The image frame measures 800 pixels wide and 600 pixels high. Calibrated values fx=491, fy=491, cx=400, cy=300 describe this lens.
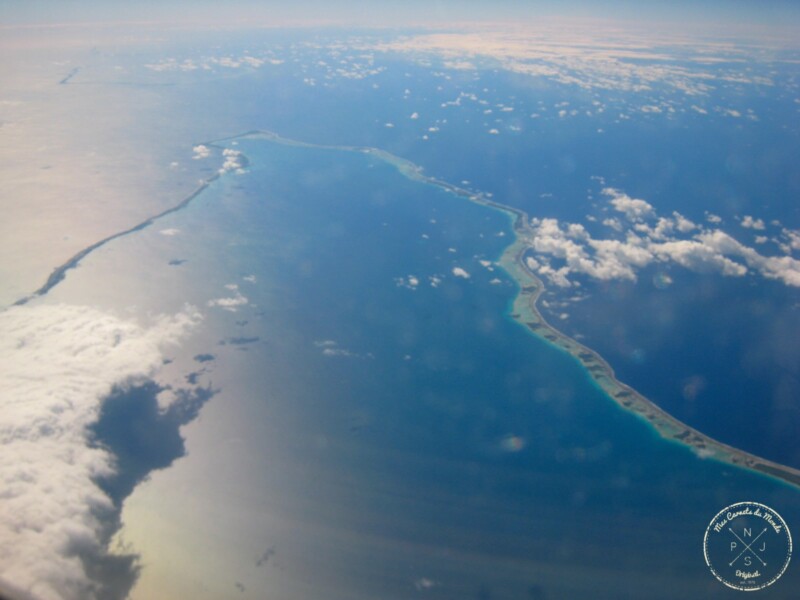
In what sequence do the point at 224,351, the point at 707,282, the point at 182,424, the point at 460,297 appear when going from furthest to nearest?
the point at 707,282
the point at 460,297
the point at 224,351
the point at 182,424

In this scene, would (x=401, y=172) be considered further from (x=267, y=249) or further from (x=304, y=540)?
(x=304, y=540)

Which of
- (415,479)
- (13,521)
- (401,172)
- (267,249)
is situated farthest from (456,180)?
(13,521)

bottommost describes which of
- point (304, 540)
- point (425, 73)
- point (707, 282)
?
point (304, 540)

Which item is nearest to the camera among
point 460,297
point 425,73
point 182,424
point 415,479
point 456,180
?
point 415,479

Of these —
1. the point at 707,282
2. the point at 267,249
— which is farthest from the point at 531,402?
the point at 267,249

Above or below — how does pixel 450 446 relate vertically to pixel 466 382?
below

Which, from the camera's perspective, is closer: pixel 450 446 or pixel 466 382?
pixel 450 446

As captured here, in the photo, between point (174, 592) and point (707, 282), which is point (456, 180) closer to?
point (707, 282)

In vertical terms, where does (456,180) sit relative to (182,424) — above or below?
above

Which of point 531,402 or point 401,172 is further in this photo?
point 401,172

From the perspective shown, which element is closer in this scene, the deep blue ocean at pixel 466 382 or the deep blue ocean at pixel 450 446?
the deep blue ocean at pixel 450 446

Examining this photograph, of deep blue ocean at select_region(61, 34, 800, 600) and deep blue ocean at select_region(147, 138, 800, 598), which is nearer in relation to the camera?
deep blue ocean at select_region(147, 138, 800, 598)
